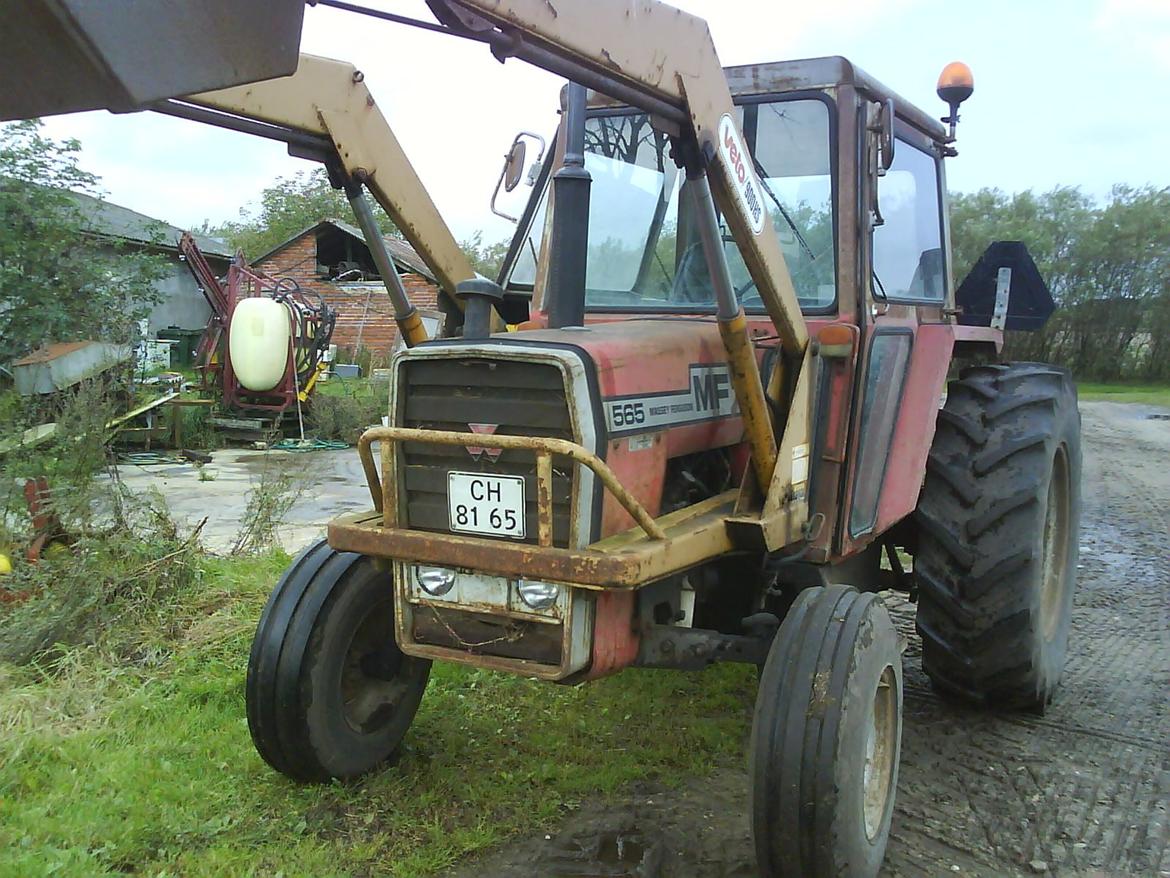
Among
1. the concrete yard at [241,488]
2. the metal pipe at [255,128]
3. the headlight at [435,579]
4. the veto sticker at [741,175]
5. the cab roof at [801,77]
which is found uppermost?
the cab roof at [801,77]

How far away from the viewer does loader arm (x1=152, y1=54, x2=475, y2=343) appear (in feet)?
9.95

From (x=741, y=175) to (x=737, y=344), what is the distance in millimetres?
464

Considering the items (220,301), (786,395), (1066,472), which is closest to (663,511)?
(786,395)

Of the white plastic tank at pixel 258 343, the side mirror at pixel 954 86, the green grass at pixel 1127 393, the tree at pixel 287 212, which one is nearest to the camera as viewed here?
the side mirror at pixel 954 86

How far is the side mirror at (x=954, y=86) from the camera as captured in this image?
14.9 feet

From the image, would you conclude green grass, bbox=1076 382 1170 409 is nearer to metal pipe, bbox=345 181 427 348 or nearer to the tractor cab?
the tractor cab

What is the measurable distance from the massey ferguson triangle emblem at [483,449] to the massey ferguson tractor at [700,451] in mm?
17

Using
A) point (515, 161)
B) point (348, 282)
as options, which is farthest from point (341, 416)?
point (348, 282)

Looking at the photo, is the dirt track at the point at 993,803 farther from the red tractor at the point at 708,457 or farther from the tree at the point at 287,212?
the tree at the point at 287,212

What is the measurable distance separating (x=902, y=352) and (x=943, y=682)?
4.49 ft

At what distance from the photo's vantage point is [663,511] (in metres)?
3.12

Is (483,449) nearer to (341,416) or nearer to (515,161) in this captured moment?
(515,161)

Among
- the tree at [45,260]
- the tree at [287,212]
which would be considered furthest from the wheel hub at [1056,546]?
the tree at [287,212]

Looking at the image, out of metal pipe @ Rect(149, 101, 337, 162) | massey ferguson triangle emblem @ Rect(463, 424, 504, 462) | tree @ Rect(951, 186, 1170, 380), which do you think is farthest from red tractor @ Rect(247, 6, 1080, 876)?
tree @ Rect(951, 186, 1170, 380)
